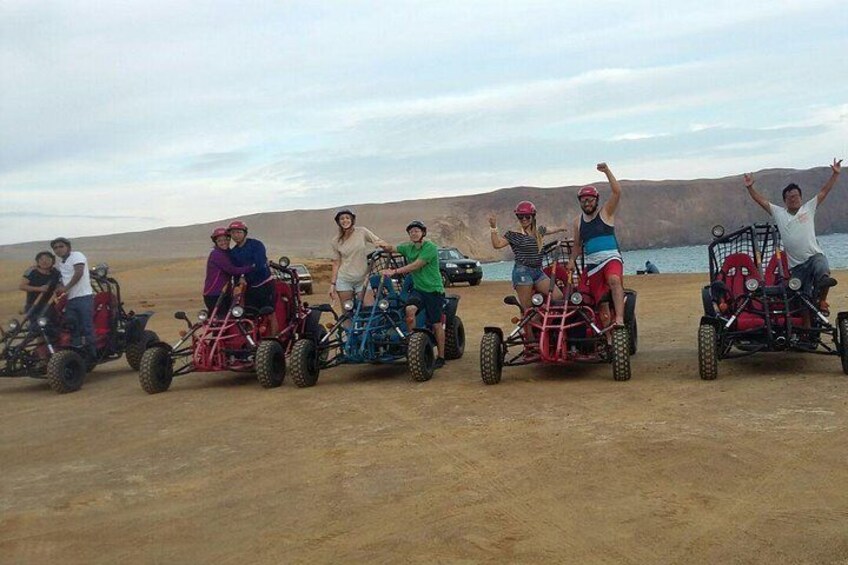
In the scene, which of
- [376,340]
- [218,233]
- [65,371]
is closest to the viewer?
[376,340]

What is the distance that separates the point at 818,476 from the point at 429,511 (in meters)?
2.46

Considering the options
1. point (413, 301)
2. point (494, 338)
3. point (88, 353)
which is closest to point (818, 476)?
point (494, 338)

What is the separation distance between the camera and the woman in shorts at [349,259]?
11.5 meters

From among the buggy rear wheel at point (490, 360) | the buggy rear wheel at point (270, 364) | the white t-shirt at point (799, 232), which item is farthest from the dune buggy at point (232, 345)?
the white t-shirt at point (799, 232)

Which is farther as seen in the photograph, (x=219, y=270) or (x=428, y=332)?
(x=219, y=270)

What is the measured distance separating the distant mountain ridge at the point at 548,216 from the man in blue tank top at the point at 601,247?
12221 cm

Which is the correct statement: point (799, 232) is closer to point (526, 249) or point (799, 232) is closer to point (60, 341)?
point (526, 249)

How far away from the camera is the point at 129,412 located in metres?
9.76

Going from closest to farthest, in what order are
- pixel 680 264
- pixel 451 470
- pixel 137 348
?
pixel 451 470 < pixel 137 348 < pixel 680 264

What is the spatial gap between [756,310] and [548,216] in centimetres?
14299

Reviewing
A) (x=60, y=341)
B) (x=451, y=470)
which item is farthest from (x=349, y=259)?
(x=451, y=470)

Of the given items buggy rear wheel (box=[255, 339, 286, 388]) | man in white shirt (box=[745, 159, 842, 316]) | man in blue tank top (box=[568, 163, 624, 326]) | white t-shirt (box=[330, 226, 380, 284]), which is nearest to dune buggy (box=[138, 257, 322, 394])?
buggy rear wheel (box=[255, 339, 286, 388])

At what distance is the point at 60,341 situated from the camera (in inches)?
475

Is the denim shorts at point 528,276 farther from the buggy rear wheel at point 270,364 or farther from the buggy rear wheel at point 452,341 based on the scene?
the buggy rear wheel at point 270,364
